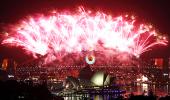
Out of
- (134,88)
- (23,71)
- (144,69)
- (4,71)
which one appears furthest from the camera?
(144,69)

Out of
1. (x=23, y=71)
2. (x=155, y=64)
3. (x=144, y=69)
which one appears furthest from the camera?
(x=155, y=64)

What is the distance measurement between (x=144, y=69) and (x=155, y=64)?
26427 mm

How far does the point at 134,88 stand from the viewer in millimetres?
121750

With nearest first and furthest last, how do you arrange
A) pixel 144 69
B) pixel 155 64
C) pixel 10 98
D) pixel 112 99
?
pixel 10 98
pixel 112 99
pixel 144 69
pixel 155 64

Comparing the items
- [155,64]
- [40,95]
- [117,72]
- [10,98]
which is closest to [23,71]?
[117,72]

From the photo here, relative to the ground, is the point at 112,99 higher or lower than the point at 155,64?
lower

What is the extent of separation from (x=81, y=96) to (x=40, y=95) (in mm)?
27716

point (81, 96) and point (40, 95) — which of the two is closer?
point (40, 95)

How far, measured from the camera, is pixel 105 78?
9562cm

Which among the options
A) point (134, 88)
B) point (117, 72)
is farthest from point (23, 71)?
point (134, 88)

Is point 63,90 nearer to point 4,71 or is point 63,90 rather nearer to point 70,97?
point 70,97

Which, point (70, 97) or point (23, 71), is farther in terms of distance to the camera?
point (23, 71)

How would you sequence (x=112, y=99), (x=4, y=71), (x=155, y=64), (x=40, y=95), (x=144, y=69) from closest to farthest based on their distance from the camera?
(x=40, y=95)
(x=112, y=99)
(x=4, y=71)
(x=144, y=69)
(x=155, y=64)

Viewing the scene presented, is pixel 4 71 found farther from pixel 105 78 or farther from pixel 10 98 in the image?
pixel 10 98
